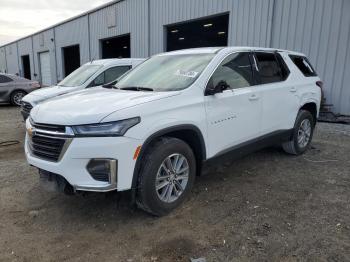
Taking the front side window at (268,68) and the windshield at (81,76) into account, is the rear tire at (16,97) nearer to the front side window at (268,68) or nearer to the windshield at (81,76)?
the windshield at (81,76)

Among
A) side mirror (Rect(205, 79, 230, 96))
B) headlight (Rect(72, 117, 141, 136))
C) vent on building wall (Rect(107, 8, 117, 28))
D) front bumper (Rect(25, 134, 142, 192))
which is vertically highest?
vent on building wall (Rect(107, 8, 117, 28))

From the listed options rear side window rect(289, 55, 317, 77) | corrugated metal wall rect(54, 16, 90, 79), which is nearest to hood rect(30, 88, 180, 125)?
rear side window rect(289, 55, 317, 77)

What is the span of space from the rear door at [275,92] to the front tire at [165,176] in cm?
165

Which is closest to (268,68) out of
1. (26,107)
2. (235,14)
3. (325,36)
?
(325,36)

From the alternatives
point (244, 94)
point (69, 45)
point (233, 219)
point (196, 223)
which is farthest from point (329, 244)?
point (69, 45)

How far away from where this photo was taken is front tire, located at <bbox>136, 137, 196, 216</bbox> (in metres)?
3.01

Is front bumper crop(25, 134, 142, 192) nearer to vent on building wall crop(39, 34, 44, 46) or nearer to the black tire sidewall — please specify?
the black tire sidewall

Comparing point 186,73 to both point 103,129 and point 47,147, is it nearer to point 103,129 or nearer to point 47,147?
point 103,129

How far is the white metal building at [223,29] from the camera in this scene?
26.7 feet

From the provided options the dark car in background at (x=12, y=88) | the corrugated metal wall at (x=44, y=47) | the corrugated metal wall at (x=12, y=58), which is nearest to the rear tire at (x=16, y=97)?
the dark car in background at (x=12, y=88)

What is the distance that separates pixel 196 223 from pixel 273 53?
3.12 meters

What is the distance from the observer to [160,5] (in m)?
12.9

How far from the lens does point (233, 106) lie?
12.6ft

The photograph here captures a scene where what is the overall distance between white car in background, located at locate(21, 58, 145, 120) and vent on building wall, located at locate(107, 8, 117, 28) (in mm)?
8733
